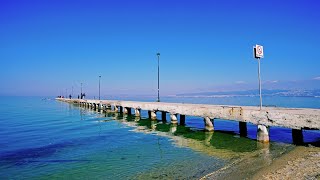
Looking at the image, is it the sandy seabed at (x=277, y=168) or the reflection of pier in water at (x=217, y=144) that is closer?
the sandy seabed at (x=277, y=168)

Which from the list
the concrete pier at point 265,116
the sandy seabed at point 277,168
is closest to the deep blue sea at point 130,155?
the sandy seabed at point 277,168

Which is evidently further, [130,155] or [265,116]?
[265,116]

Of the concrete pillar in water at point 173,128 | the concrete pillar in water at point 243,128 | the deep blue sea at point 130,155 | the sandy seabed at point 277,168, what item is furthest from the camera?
the concrete pillar in water at point 173,128

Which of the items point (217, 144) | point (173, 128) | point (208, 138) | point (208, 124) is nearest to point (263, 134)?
point (217, 144)

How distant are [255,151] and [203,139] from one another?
14.2 ft

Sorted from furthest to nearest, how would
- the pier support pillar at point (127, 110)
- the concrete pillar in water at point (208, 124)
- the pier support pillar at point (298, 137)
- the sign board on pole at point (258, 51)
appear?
the pier support pillar at point (127, 110)
the concrete pillar in water at point (208, 124)
the sign board on pole at point (258, 51)
the pier support pillar at point (298, 137)

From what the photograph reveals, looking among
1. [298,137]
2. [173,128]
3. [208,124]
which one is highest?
[208,124]

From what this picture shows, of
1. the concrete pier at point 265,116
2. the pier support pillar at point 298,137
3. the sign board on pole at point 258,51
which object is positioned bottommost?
the pier support pillar at point 298,137

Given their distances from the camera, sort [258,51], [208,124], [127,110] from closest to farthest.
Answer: [258,51]
[208,124]
[127,110]

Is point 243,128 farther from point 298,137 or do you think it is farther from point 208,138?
point 298,137

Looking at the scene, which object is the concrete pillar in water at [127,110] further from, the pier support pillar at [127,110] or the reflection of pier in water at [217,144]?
the reflection of pier in water at [217,144]

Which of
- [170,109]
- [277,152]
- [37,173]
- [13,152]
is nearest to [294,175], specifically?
[277,152]

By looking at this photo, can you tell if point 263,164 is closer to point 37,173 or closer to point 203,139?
point 203,139

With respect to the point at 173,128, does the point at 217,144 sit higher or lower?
lower
